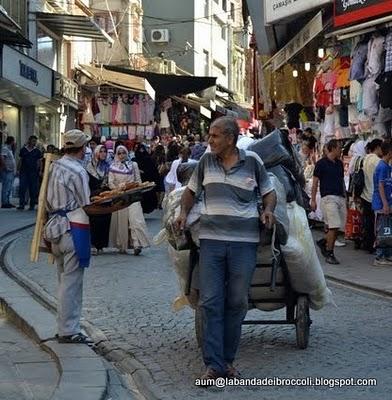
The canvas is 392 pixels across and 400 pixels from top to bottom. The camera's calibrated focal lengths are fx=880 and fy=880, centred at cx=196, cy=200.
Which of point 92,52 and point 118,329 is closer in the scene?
point 118,329

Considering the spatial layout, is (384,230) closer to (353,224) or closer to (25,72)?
(353,224)

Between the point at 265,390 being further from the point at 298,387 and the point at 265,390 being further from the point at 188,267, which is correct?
the point at 188,267

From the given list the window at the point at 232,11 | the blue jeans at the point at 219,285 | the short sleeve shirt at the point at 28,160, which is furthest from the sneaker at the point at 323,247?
the window at the point at 232,11

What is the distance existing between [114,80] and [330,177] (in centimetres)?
1757

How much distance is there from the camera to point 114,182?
525 inches

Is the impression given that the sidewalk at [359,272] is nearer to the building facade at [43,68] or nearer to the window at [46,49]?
the building facade at [43,68]

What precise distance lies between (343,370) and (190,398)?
1.26m

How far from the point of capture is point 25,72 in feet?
78.1

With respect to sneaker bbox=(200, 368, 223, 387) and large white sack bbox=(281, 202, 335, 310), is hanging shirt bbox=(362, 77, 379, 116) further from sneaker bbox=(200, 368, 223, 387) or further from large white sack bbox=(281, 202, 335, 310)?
sneaker bbox=(200, 368, 223, 387)

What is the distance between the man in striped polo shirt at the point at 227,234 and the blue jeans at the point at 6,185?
15748 mm

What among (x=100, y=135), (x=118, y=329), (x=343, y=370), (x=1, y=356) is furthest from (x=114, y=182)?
(x=100, y=135)

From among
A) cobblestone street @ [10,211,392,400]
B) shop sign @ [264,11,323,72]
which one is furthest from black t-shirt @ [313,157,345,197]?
shop sign @ [264,11,323,72]

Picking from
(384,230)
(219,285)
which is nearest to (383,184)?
(384,230)

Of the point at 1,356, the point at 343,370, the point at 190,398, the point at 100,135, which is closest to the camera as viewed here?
the point at 190,398
